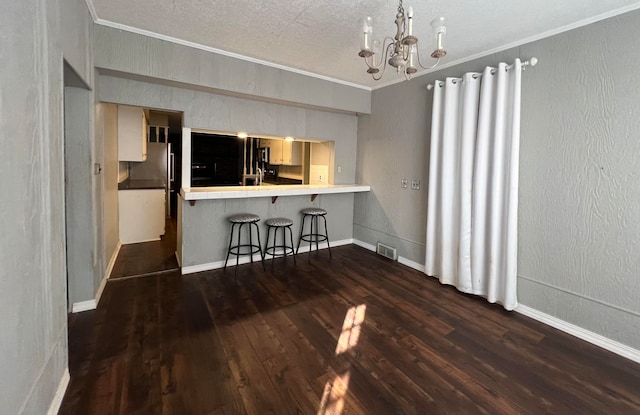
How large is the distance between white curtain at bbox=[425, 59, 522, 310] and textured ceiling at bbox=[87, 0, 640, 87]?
0.38 meters

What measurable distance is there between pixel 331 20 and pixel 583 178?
258cm

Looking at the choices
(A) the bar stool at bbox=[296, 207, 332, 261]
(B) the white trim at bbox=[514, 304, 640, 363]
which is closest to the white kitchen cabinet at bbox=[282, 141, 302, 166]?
(A) the bar stool at bbox=[296, 207, 332, 261]

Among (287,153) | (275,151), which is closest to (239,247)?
(287,153)

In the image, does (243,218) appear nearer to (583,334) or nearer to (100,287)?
(100,287)

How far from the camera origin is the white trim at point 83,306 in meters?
2.67

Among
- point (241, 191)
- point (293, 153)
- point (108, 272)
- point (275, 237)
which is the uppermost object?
point (293, 153)

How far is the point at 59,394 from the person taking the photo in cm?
168

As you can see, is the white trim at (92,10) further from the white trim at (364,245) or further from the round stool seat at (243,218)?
the white trim at (364,245)

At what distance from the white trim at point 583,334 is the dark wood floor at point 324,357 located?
8 cm

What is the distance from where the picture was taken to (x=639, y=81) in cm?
224

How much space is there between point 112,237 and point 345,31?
3.88 meters

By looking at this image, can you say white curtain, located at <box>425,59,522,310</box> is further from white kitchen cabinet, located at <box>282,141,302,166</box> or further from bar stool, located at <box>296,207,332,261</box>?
white kitchen cabinet, located at <box>282,141,302,166</box>

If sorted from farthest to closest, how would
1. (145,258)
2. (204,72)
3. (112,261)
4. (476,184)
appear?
(145,258)
(112,261)
(204,72)
(476,184)

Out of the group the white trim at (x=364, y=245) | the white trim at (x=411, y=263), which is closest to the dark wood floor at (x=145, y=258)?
the white trim at (x=364, y=245)
